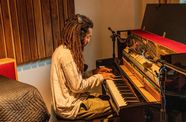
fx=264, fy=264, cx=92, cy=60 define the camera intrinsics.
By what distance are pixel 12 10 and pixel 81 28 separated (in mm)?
1022

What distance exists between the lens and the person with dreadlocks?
7.19 feet

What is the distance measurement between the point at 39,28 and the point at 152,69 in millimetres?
1688

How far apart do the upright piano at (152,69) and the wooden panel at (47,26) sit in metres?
0.75

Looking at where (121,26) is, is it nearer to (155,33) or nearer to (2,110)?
(155,33)

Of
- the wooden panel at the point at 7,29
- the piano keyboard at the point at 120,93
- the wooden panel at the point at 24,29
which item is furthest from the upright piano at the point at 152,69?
the wooden panel at the point at 7,29

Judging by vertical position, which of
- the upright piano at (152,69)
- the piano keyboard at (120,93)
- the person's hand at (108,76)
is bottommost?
the piano keyboard at (120,93)

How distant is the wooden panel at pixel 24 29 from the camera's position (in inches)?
115

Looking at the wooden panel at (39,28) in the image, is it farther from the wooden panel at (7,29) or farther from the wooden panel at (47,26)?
the wooden panel at (7,29)

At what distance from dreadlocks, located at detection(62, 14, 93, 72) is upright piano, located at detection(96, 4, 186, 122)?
393 millimetres

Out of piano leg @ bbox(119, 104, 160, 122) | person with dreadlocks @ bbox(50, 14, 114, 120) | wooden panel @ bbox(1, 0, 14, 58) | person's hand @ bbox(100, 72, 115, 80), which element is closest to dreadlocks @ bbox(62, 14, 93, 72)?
person with dreadlocks @ bbox(50, 14, 114, 120)

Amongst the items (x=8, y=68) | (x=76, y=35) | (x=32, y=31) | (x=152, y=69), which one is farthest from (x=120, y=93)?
(x=32, y=31)

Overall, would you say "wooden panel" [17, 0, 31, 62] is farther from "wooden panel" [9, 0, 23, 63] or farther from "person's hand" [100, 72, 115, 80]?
"person's hand" [100, 72, 115, 80]

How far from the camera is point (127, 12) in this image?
11.3ft

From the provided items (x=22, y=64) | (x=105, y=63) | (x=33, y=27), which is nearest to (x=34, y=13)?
(x=33, y=27)
